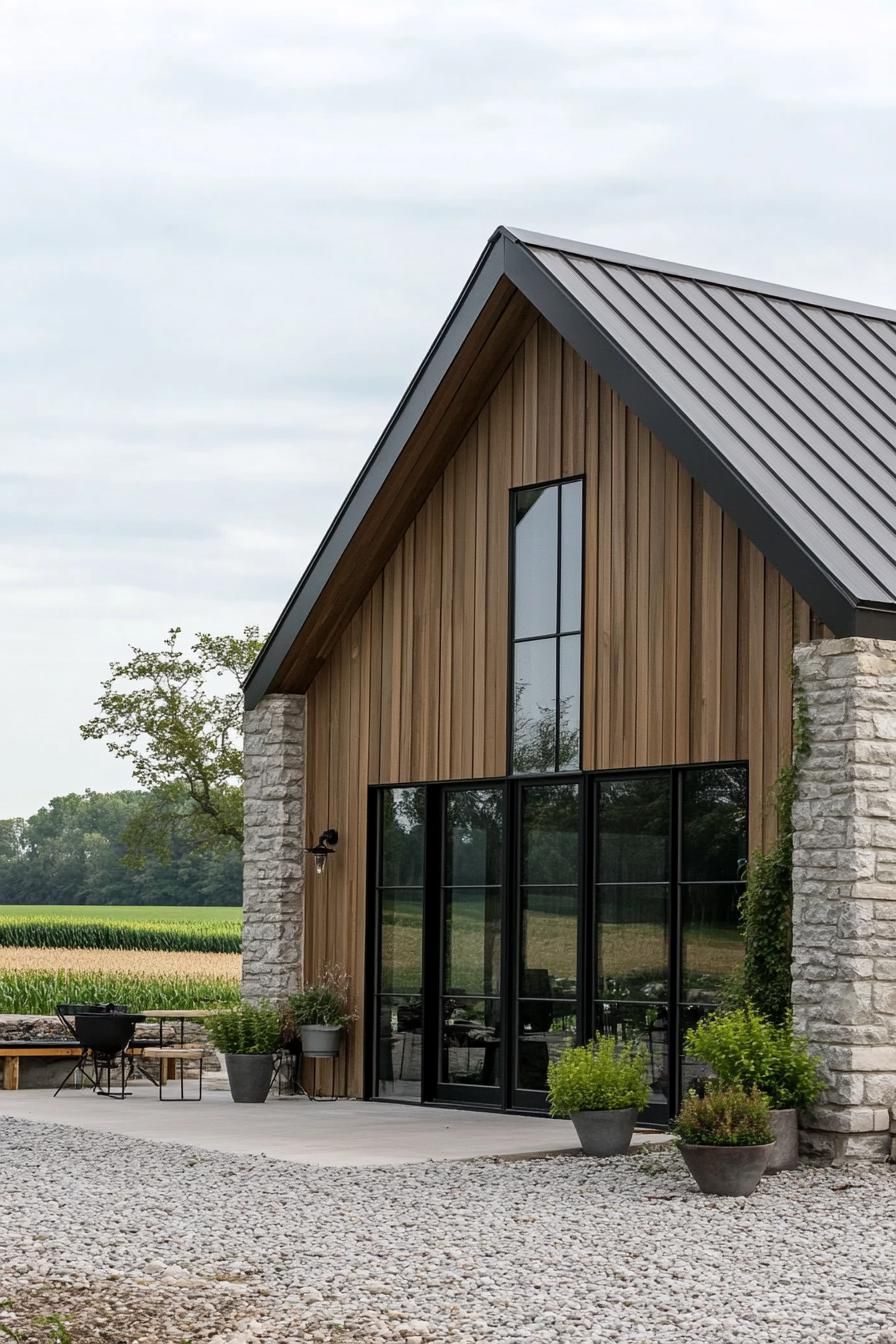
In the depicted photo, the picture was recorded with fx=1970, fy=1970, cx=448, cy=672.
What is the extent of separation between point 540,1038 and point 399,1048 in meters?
1.80

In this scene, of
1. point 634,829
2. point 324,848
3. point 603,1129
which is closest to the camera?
point 603,1129

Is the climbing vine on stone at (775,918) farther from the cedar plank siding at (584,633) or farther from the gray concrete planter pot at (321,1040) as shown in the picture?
the gray concrete planter pot at (321,1040)

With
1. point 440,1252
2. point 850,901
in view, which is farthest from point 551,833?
point 440,1252

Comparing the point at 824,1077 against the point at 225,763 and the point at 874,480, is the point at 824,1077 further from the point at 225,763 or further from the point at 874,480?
the point at 225,763

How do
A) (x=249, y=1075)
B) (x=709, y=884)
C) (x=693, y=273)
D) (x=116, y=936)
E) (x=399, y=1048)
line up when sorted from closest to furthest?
(x=709, y=884)
(x=693, y=273)
(x=249, y=1075)
(x=399, y=1048)
(x=116, y=936)

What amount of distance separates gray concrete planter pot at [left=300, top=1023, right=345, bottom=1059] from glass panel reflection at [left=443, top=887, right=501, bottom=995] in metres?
1.21

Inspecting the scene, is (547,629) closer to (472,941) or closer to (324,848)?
(472,941)

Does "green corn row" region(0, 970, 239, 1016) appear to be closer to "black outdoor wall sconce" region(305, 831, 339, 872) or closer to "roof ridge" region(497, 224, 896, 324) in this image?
"black outdoor wall sconce" region(305, 831, 339, 872)

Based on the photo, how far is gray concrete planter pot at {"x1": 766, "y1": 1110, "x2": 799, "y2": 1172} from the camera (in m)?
11.7

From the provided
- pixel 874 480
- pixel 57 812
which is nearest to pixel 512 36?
pixel 874 480

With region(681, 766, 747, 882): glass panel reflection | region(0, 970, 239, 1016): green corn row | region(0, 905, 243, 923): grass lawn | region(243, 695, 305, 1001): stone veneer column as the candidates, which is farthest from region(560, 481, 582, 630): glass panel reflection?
region(0, 905, 243, 923): grass lawn

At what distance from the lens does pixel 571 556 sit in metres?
15.1

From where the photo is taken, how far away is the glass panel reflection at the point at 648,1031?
13898 millimetres

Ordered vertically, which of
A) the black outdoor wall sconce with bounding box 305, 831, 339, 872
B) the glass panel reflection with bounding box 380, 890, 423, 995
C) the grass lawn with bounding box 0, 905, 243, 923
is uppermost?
the black outdoor wall sconce with bounding box 305, 831, 339, 872
